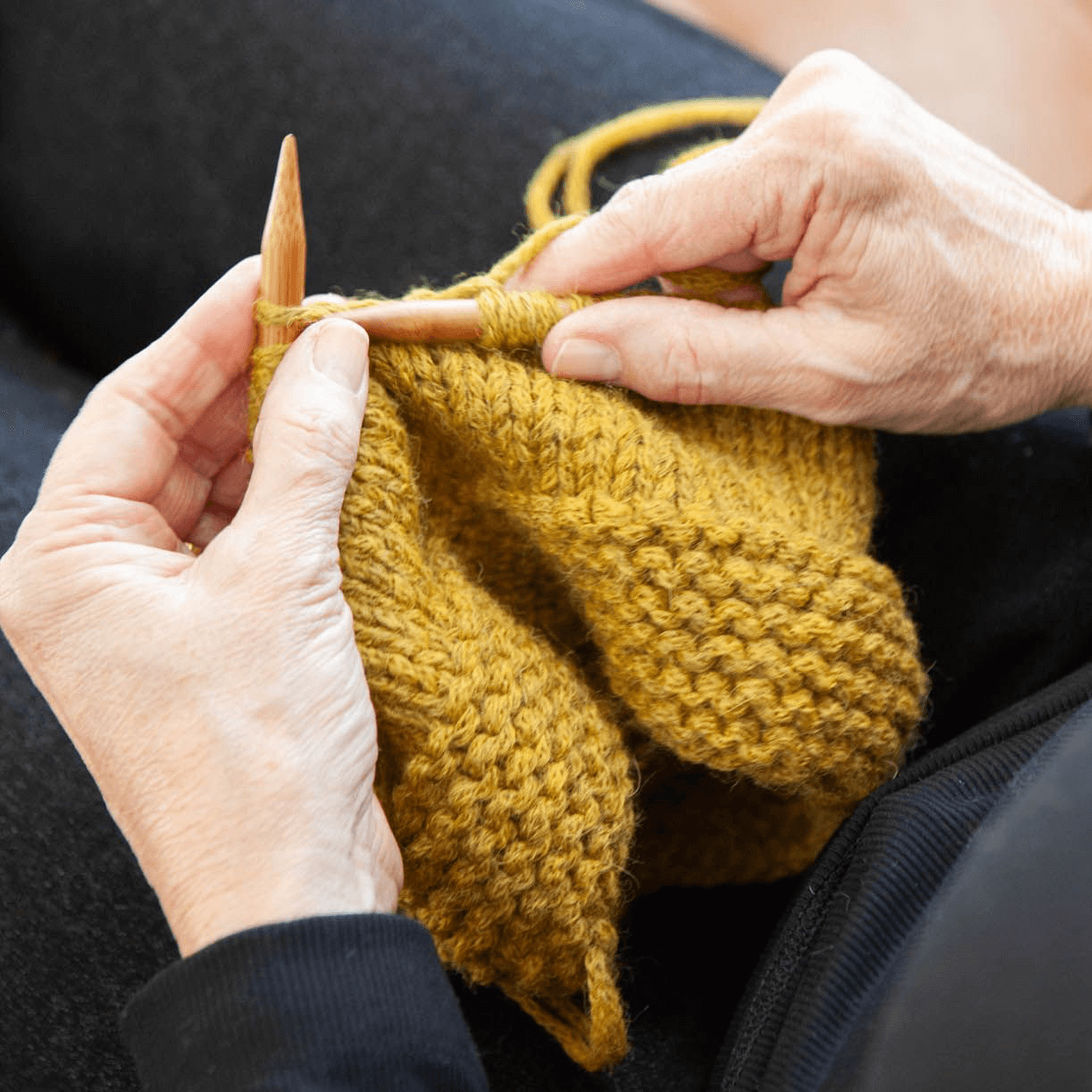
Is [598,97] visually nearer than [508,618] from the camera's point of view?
No

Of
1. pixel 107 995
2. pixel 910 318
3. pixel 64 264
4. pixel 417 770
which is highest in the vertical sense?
pixel 910 318

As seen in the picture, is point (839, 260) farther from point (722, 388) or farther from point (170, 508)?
point (170, 508)

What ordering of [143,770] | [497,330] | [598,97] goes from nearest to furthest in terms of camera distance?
[143,770], [497,330], [598,97]

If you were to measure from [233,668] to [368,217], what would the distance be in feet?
2.08

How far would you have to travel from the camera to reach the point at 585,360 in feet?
2.56

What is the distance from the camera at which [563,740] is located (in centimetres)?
74

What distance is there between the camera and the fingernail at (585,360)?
0.77 metres

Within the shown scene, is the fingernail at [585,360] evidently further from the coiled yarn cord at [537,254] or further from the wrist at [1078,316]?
the wrist at [1078,316]

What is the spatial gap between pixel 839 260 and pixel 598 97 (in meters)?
0.44

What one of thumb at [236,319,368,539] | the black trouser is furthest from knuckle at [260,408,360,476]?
the black trouser

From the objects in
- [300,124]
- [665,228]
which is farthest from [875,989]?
[300,124]

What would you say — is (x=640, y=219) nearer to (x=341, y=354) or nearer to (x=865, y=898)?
(x=341, y=354)

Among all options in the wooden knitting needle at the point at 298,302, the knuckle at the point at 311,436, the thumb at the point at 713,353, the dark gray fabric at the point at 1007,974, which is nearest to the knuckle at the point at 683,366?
the thumb at the point at 713,353

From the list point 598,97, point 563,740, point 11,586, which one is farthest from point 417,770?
point 598,97
